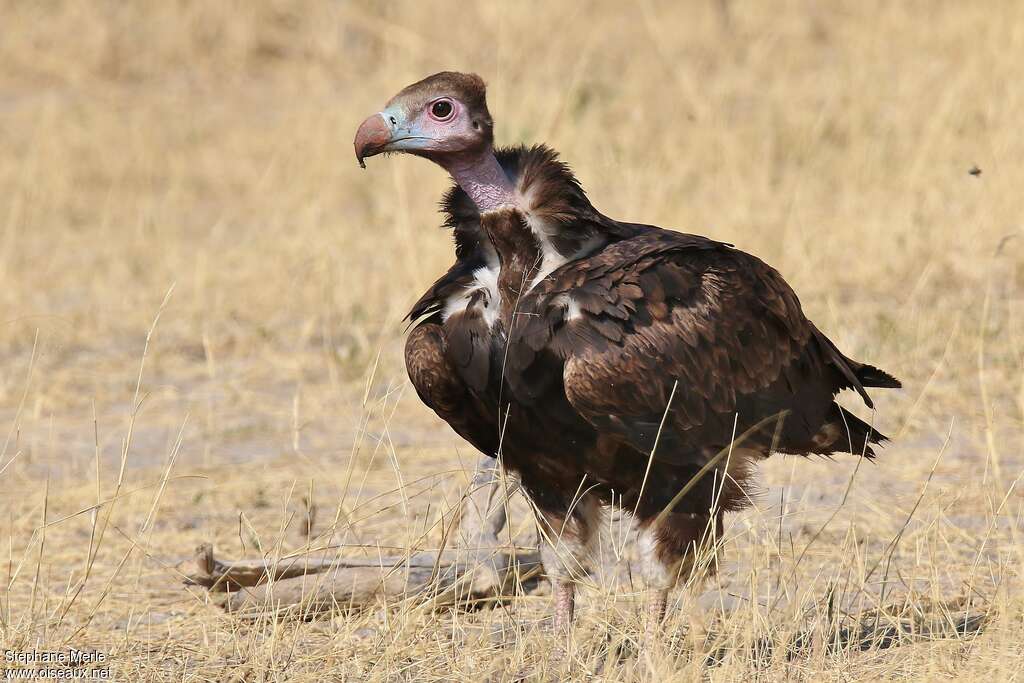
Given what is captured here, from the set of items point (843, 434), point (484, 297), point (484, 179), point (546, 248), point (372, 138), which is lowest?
point (843, 434)

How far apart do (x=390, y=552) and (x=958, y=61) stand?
7543 mm

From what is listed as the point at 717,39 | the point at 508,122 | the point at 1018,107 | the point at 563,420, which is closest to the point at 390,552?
the point at 563,420

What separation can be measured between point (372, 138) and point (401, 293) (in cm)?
409

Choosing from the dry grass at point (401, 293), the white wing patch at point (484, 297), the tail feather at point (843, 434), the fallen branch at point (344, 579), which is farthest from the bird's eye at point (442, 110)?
the tail feather at point (843, 434)

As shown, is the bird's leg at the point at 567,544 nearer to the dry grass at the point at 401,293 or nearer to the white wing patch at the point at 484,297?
the dry grass at the point at 401,293

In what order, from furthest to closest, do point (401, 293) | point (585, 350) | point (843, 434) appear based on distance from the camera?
point (401, 293) → point (843, 434) → point (585, 350)

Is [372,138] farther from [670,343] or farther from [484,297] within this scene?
[670,343]

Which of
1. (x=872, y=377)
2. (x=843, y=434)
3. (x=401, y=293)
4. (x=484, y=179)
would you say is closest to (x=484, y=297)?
(x=484, y=179)

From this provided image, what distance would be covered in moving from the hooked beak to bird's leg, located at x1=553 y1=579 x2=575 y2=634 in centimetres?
128

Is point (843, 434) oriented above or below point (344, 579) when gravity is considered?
above

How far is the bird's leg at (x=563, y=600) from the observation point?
171 inches

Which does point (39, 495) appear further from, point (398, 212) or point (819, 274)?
point (819, 274)

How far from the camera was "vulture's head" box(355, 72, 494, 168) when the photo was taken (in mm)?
4129

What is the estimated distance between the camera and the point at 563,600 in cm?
438
